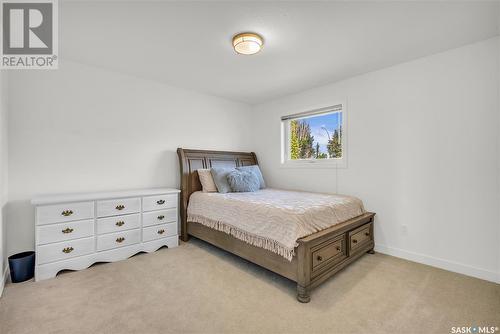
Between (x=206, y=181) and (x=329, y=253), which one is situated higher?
(x=206, y=181)

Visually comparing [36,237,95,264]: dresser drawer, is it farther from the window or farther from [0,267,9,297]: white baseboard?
the window

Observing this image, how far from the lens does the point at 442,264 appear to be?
93.4 inches

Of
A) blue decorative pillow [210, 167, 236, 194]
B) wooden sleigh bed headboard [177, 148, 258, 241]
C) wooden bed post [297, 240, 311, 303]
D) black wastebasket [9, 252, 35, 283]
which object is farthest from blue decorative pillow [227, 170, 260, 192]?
black wastebasket [9, 252, 35, 283]

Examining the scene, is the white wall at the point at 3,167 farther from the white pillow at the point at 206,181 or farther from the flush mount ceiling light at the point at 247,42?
the flush mount ceiling light at the point at 247,42

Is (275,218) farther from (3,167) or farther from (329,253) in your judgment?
(3,167)

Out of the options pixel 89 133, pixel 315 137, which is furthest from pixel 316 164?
pixel 89 133

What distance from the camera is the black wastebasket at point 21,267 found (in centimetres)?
207

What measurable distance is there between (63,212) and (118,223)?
52 cm

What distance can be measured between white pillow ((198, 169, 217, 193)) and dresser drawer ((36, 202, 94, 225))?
1370mm

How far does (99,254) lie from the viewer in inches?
96.5

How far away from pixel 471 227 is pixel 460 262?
0.38 meters

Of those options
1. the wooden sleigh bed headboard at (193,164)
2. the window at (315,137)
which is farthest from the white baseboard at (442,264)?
the wooden sleigh bed headboard at (193,164)

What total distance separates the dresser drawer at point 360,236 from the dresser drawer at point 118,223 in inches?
97.3

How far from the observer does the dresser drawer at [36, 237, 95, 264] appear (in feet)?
7.01
